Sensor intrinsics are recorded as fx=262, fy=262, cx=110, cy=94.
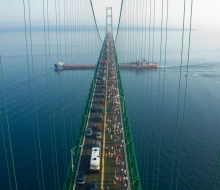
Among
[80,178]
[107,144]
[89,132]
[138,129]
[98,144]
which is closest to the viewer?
[80,178]

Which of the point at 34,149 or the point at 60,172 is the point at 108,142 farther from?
the point at 34,149

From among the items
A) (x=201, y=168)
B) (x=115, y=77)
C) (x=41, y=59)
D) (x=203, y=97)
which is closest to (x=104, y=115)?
(x=201, y=168)

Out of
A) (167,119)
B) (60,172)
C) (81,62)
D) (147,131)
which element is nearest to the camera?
(60,172)

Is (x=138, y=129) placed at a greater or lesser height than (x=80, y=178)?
lesser

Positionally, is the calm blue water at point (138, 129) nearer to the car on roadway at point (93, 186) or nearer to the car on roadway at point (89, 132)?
the car on roadway at point (89, 132)

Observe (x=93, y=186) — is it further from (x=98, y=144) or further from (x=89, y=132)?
(x=89, y=132)

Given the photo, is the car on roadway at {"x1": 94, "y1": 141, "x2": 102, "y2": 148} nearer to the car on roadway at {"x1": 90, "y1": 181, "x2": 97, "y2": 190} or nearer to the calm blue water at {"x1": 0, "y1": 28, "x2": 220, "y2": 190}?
the car on roadway at {"x1": 90, "y1": 181, "x2": 97, "y2": 190}

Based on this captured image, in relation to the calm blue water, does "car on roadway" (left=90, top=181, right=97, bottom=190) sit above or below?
above

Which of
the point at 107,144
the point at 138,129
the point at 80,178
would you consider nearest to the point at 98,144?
the point at 107,144
